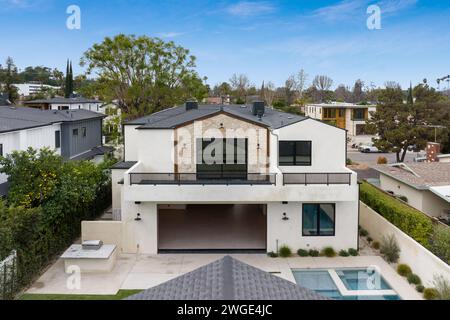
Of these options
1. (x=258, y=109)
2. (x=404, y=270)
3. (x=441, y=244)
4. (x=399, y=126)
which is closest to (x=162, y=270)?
(x=404, y=270)

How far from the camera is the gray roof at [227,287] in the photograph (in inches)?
268

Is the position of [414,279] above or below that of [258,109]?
below

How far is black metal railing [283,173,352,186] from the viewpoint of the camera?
18797mm

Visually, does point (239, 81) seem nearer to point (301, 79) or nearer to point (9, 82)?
point (301, 79)

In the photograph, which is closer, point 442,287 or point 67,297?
point 442,287

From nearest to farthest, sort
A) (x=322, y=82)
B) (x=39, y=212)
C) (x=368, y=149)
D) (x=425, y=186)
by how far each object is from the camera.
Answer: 1. (x=39, y=212)
2. (x=425, y=186)
3. (x=368, y=149)
4. (x=322, y=82)

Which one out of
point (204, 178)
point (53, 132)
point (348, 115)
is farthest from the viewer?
point (348, 115)

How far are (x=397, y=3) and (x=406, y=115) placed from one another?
34.5 m

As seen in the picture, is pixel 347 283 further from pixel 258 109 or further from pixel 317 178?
pixel 258 109

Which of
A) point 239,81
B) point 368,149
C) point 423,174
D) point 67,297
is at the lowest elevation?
point 67,297

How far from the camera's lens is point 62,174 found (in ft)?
60.3

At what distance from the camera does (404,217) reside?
18.4 meters

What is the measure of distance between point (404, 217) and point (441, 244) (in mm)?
2725
